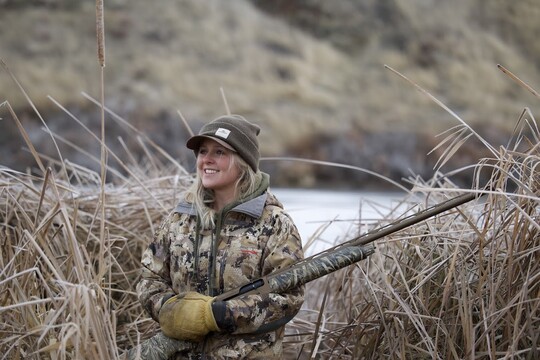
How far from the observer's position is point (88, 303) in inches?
90.4

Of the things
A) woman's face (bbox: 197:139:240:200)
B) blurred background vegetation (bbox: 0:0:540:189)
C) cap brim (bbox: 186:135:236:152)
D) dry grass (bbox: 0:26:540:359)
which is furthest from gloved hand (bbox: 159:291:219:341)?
blurred background vegetation (bbox: 0:0:540:189)

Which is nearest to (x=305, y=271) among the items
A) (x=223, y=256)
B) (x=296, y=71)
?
(x=223, y=256)

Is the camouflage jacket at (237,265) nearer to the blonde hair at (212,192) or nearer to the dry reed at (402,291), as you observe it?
the blonde hair at (212,192)

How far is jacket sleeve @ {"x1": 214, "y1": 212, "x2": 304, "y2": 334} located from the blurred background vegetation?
14.3 m

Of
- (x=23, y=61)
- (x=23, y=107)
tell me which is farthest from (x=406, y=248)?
(x=23, y=61)

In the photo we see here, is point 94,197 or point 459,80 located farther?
point 459,80

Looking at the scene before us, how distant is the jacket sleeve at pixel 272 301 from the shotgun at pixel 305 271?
0.11ft

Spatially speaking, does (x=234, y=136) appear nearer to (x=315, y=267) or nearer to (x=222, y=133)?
(x=222, y=133)

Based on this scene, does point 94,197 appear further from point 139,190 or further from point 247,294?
point 247,294

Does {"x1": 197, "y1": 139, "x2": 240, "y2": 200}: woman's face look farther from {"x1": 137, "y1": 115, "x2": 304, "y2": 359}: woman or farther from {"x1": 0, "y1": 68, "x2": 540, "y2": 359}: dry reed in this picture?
{"x1": 0, "y1": 68, "x2": 540, "y2": 359}: dry reed

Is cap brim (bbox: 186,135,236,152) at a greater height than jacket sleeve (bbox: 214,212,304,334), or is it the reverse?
cap brim (bbox: 186,135,236,152)

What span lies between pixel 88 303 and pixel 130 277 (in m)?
1.68

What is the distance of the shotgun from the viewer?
8.50 feet

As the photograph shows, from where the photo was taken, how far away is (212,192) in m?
2.87
